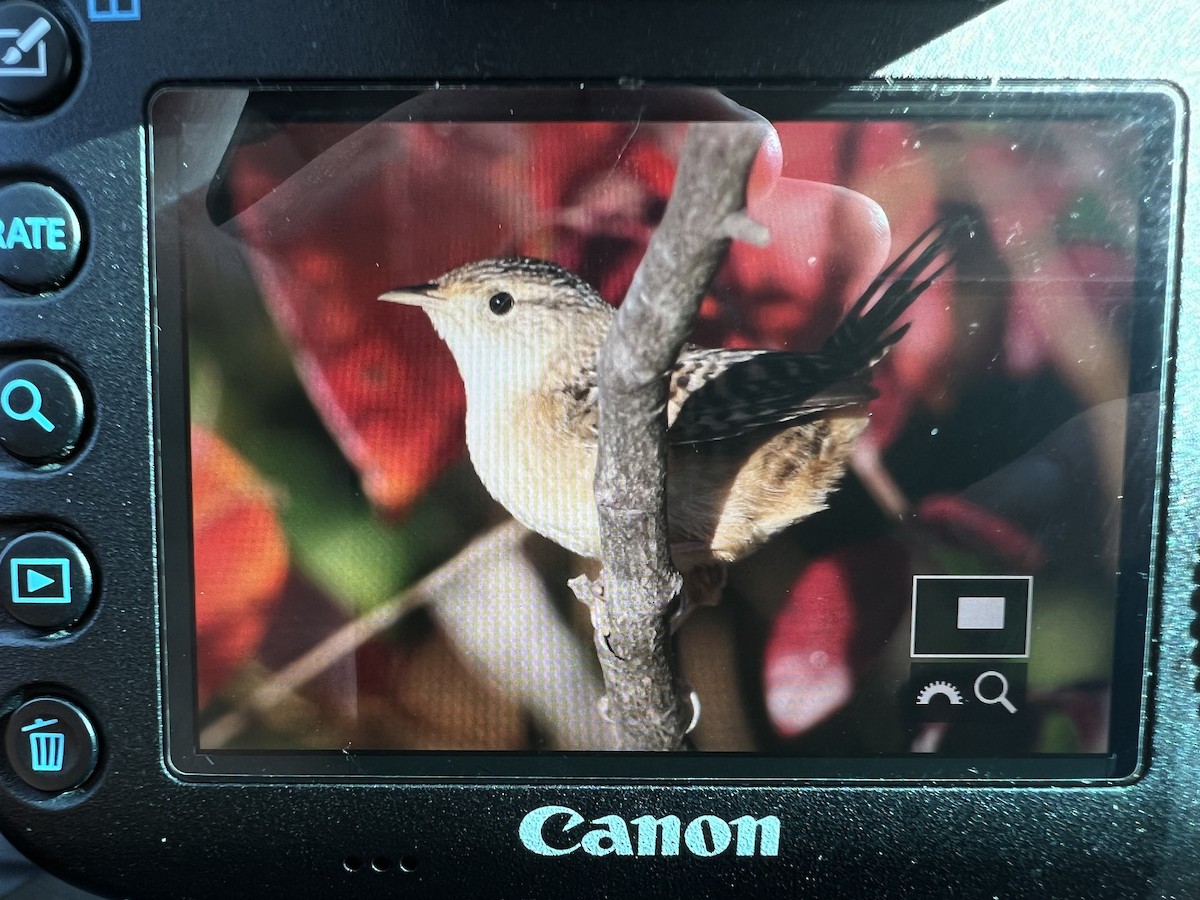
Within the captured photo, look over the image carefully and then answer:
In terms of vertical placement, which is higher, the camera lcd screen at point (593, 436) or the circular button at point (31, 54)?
the circular button at point (31, 54)

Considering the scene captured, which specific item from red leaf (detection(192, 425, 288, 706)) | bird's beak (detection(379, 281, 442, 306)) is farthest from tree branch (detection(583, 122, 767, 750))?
red leaf (detection(192, 425, 288, 706))

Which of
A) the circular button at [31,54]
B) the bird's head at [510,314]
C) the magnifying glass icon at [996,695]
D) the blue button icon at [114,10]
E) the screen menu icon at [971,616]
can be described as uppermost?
the blue button icon at [114,10]

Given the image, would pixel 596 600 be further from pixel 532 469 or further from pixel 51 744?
pixel 51 744

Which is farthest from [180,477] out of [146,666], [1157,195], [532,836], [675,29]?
[1157,195]

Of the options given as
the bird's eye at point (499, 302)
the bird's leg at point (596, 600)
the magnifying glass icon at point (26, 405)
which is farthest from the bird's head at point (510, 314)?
the magnifying glass icon at point (26, 405)

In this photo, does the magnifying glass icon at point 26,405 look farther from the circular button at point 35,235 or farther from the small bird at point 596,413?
the small bird at point 596,413

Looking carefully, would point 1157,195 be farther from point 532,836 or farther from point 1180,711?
point 532,836
